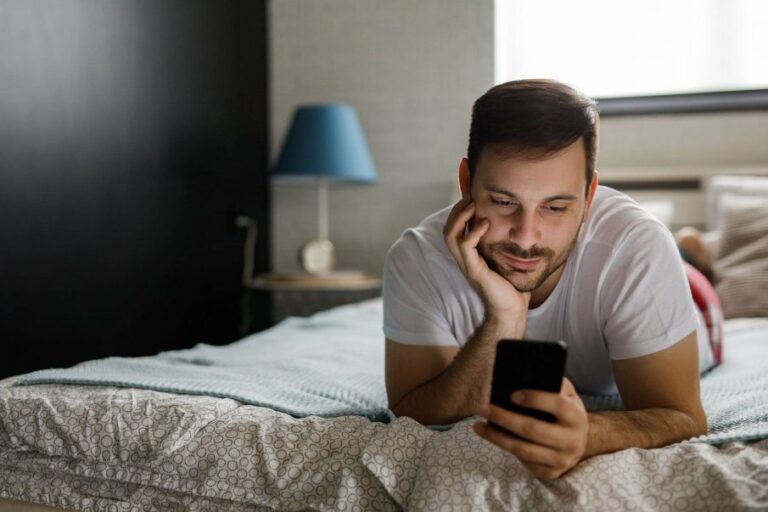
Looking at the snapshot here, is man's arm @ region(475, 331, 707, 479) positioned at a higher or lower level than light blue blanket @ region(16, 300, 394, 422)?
higher

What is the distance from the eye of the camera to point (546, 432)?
85 centimetres

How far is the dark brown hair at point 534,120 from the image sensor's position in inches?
41.8

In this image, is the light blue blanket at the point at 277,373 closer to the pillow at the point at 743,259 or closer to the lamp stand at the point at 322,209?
the pillow at the point at 743,259

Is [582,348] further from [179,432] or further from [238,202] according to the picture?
[238,202]

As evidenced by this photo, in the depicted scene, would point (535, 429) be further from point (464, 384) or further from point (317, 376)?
point (317, 376)

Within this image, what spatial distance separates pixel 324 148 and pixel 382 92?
21.6 inches

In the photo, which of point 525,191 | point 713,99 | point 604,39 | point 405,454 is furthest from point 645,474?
point 604,39

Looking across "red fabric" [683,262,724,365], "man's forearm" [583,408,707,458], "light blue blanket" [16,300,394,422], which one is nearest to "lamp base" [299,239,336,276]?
"light blue blanket" [16,300,394,422]

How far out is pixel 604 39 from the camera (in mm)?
3098

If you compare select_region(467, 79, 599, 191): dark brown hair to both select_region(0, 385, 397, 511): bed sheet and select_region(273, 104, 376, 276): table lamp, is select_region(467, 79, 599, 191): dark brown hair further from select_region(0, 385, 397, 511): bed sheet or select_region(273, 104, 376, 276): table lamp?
select_region(273, 104, 376, 276): table lamp

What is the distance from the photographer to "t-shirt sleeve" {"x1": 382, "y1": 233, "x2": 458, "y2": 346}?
1.20m

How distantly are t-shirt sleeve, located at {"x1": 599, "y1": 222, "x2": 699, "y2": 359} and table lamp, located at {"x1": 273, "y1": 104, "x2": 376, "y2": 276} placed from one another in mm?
1949

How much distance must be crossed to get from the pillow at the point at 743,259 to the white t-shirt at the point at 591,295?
105 cm

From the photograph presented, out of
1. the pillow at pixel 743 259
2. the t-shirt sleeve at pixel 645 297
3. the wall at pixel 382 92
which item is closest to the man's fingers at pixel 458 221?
the t-shirt sleeve at pixel 645 297
